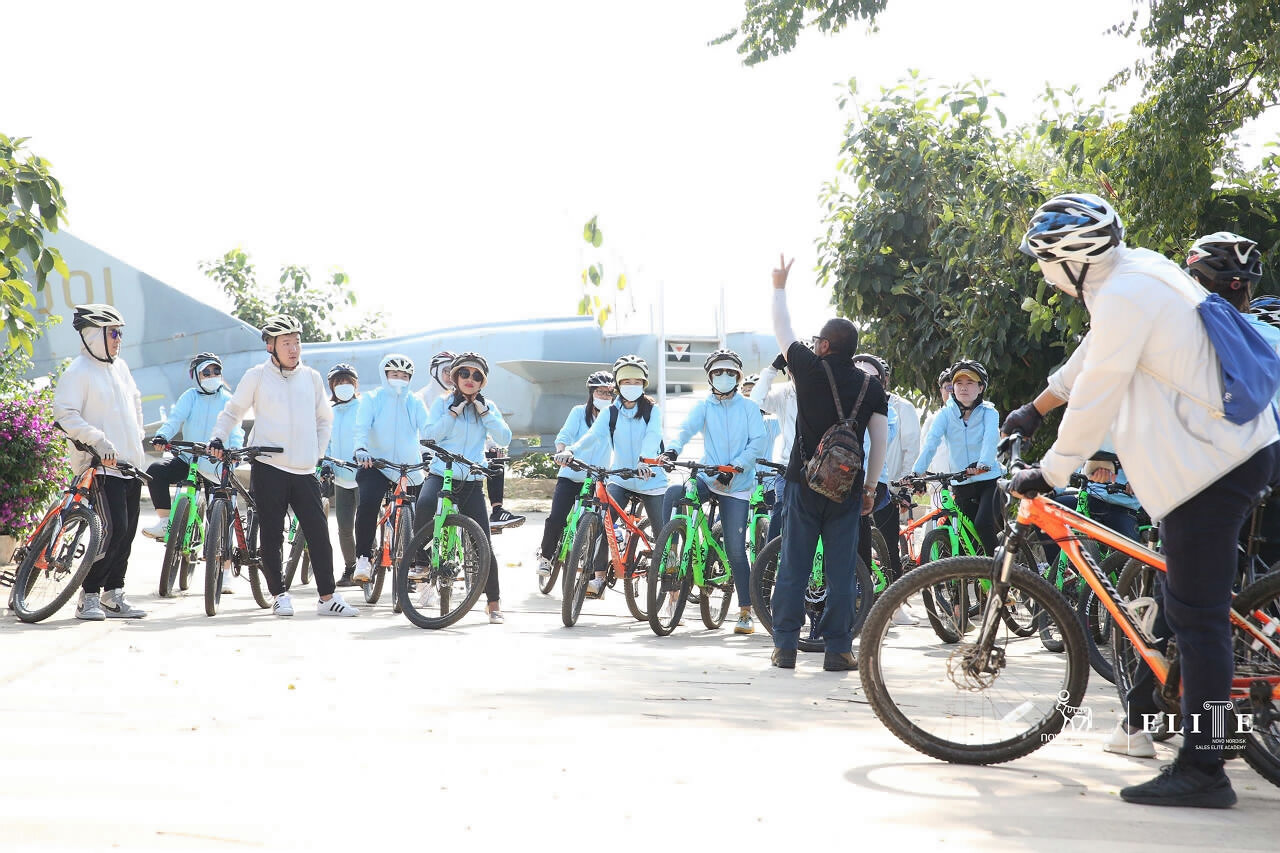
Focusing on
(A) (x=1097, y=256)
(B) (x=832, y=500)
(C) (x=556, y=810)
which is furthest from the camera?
(B) (x=832, y=500)

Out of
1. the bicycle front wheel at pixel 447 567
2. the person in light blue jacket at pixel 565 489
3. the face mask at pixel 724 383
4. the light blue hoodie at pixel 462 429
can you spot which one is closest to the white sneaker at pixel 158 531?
the light blue hoodie at pixel 462 429

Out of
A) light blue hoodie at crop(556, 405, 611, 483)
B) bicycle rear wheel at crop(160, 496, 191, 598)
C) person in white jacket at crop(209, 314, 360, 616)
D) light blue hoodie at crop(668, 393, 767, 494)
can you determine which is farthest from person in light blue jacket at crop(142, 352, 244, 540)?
light blue hoodie at crop(668, 393, 767, 494)

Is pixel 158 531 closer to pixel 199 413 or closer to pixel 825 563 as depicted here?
pixel 199 413

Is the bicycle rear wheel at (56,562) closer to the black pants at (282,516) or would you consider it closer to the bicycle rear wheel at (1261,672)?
the black pants at (282,516)

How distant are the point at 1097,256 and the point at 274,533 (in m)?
6.26

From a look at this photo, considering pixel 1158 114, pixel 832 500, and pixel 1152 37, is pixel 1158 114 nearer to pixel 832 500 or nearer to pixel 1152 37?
pixel 1152 37

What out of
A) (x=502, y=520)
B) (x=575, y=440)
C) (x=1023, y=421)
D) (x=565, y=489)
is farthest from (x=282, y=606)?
(x=1023, y=421)

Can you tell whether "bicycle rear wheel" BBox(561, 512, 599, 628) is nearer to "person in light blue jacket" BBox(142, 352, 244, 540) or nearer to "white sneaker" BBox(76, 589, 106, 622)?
"white sneaker" BBox(76, 589, 106, 622)

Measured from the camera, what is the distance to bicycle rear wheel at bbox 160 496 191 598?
9.42 m

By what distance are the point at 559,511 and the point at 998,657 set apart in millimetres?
6420

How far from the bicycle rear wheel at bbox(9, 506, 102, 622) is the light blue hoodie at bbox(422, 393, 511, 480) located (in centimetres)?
237

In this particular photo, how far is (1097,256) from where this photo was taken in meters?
3.98

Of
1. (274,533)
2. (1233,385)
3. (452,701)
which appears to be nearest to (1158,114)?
(1233,385)

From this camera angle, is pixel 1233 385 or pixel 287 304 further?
pixel 287 304
